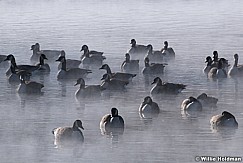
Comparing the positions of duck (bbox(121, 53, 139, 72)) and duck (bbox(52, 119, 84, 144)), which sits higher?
duck (bbox(121, 53, 139, 72))

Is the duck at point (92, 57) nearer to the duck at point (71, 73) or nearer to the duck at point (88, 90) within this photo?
the duck at point (71, 73)

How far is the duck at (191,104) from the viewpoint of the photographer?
20922mm

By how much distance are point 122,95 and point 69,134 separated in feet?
19.8

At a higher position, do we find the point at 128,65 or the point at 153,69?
the point at 128,65

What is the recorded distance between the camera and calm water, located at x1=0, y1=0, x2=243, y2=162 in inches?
663

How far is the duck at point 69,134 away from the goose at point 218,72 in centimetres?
998

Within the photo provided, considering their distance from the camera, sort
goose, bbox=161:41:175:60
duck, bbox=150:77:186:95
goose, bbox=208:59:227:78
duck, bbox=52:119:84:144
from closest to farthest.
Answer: duck, bbox=52:119:84:144, duck, bbox=150:77:186:95, goose, bbox=208:59:227:78, goose, bbox=161:41:175:60

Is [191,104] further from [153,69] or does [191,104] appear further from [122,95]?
[153,69]

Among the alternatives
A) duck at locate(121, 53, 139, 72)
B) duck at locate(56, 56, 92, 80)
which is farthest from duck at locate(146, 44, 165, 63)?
duck at locate(56, 56, 92, 80)

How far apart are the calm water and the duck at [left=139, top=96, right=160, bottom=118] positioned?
0.70 ft

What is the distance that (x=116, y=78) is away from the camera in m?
26.3

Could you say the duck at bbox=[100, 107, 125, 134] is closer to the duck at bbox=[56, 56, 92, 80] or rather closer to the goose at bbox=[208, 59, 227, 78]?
the duck at bbox=[56, 56, 92, 80]

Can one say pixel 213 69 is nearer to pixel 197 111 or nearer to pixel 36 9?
pixel 197 111

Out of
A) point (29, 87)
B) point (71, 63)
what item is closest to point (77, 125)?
point (29, 87)
